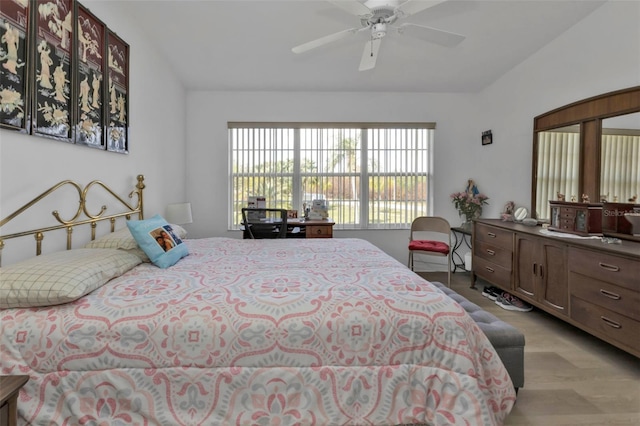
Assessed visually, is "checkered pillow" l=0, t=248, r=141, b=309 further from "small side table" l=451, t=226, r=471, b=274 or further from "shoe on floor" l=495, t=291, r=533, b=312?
"small side table" l=451, t=226, r=471, b=274

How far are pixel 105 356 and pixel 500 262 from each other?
3.43m

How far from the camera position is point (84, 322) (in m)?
1.24

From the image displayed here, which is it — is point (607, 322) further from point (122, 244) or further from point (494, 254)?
point (122, 244)

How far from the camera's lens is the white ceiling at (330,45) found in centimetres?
256

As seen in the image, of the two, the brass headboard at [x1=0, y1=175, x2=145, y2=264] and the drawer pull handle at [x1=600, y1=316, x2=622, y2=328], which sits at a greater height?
the brass headboard at [x1=0, y1=175, x2=145, y2=264]

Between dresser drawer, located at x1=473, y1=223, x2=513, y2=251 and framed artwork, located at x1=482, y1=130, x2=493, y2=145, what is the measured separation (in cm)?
127

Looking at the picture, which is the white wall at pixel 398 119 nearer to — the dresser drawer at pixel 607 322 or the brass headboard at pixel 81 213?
the brass headboard at pixel 81 213

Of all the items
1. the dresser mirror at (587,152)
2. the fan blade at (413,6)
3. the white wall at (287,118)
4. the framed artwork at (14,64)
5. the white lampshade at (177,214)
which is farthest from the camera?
the white wall at (287,118)

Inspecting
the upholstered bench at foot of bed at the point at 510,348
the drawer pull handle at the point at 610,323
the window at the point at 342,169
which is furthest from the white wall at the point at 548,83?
the upholstered bench at foot of bed at the point at 510,348

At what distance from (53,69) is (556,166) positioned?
→ 13.8ft

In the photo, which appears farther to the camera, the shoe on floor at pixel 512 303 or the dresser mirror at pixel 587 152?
the shoe on floor at pixel 512 303

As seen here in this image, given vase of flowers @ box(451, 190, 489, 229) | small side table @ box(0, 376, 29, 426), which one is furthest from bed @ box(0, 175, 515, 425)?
vase of flowers @ box(451, 190, 489, 229)

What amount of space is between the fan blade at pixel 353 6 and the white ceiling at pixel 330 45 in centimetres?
63

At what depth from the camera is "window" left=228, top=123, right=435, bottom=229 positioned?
4.41m
